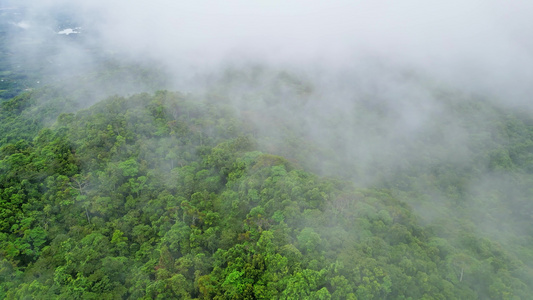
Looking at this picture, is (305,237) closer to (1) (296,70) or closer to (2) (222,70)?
(2) (222,70)

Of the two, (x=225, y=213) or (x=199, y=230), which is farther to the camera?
(x=225, y=213)

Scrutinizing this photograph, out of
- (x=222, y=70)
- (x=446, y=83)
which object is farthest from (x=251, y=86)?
(x=446, y=83)

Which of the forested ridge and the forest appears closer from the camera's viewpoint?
the forested ridge

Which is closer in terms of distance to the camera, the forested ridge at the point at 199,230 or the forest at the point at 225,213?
the forested ridge at the point at 199,230
